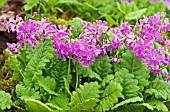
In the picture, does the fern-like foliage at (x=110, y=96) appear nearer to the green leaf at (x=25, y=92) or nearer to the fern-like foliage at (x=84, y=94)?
the fern-like foliage at (x=84, y=94)

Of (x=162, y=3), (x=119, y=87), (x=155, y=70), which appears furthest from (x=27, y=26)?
(x=162, y=3)

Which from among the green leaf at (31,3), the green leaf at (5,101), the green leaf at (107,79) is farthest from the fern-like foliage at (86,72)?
the green leaf at (31,3)

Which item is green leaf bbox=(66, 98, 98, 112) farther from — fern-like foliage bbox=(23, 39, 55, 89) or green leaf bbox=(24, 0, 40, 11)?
green leaf bbox=(24, 0, 40, 11)

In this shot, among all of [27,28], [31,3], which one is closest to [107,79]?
[27,28]

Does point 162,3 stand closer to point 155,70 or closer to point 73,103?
point 155,70

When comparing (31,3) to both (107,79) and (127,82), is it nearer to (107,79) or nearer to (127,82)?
(107,79)

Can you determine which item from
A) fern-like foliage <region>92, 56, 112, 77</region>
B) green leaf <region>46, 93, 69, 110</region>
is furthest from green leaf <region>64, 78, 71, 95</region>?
fern-like foliage <region>92, 56, 112, 77</region>

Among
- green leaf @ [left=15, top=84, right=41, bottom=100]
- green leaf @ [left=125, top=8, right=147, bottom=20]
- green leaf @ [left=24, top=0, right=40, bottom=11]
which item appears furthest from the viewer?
green leaf @ [left=125, top=8, right=147, bottom=20]
